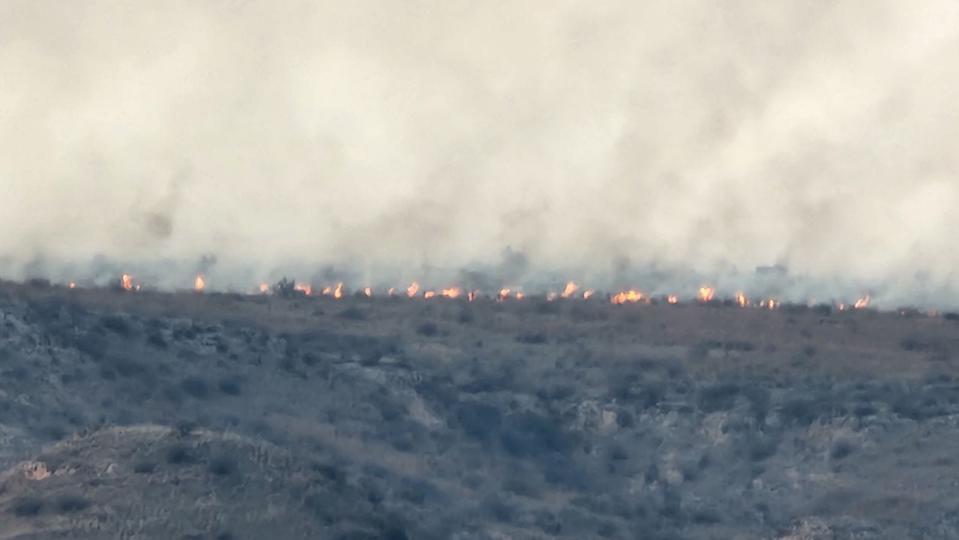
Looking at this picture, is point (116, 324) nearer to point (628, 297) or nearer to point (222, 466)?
point (628, 297)

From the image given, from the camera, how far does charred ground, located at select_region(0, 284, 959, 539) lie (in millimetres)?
118312

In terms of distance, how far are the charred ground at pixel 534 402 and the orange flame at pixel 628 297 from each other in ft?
1.70

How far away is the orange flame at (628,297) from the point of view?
13162 cm

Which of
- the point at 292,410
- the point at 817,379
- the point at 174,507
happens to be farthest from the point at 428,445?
the point at 174,507

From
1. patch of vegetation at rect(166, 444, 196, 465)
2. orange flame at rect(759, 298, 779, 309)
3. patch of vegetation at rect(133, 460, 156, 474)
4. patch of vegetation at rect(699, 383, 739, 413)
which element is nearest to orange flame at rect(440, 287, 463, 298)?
patch of vegetation at rect(699, 383, 739, 413)

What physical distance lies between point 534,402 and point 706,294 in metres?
7.64

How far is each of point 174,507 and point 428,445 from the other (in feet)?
76.2

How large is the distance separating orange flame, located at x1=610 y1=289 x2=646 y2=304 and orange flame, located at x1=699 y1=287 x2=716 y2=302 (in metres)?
2.24

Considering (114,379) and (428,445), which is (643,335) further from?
(114,379)

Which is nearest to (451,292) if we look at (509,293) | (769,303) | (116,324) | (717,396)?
(509,293)

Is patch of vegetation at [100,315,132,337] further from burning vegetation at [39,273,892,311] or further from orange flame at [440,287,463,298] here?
orange flame at [440,287,463,298]

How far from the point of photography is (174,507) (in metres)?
103

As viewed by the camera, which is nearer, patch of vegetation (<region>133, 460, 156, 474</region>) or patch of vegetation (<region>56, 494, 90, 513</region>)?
patch of vegetation (<region>56, 494, 90, 513</region>)

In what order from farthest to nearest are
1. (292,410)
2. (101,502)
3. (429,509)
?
(292,410)
(429,509)
(101,502)
